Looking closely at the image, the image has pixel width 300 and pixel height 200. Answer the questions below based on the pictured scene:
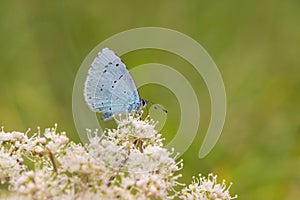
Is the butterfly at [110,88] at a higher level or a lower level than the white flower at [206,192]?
higher

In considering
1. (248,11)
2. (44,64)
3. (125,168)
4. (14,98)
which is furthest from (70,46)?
(125,168)

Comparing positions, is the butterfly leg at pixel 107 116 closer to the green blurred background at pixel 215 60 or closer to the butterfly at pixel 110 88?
→ the butterfly at pixel 110 88

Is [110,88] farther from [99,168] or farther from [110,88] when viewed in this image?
[99,168]

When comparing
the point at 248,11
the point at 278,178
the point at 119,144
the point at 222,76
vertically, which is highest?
the point at 248,11

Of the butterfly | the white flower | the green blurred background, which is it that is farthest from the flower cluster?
the green blurred background

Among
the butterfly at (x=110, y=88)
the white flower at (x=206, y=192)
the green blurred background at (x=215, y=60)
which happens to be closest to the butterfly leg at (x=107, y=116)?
the butterfly at (x=110, y=88)

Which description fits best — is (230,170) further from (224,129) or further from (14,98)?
(14,98)

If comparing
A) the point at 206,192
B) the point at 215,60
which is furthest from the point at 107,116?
the point at 215,60
